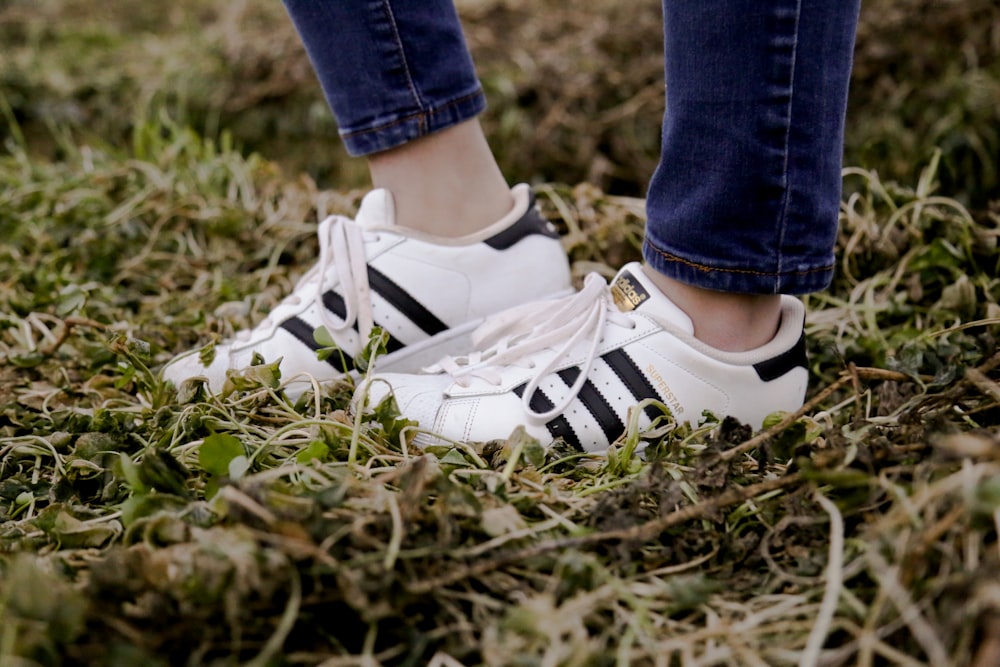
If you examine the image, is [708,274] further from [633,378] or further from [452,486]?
[452,486]

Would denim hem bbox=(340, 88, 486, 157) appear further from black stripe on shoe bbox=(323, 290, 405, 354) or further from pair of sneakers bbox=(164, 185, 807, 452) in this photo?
black stripe on shoe bbox=(323, 290, 405, 354)

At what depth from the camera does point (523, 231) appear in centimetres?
116

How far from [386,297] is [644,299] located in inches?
14.0

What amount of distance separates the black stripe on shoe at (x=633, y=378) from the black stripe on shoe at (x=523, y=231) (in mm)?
269

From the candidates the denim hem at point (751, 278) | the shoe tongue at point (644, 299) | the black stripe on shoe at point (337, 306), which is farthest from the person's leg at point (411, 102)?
the denim hem at point (751, 278)

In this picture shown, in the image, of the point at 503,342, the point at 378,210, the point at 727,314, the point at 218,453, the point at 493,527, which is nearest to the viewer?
the point at 493,527

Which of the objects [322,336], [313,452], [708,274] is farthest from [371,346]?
[708,274]

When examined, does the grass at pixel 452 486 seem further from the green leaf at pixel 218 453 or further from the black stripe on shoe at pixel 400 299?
the black stripe on shoe at pixel 400 299

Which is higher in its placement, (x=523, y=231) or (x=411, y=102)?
(x=411, y=102)

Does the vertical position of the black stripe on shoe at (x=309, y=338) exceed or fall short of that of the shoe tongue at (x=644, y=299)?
it falls short

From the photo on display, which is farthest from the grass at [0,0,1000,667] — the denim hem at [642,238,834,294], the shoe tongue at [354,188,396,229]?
the shoe tongue at [354,188,396,229]

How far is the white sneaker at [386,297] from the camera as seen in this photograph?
43.4 inches

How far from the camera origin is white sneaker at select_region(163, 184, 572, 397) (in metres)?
1.10

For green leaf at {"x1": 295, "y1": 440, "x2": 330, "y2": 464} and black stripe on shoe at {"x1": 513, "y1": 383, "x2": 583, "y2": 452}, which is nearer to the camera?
green leaf at {"x1": 295, "y1": 440, "x2": 330, "y2": 464}
